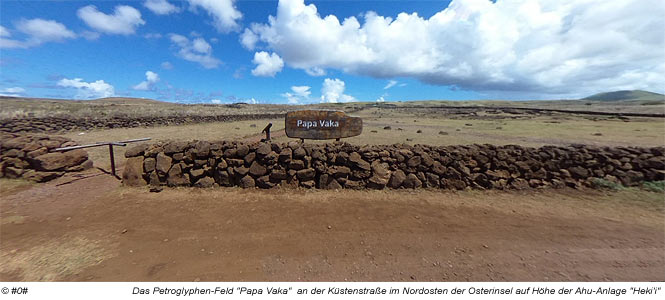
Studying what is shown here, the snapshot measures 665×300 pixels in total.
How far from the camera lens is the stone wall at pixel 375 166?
18.4 ft

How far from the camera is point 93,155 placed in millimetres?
9055

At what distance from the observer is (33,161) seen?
6133 millimetres

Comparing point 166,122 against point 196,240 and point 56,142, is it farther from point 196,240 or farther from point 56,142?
point 196,240

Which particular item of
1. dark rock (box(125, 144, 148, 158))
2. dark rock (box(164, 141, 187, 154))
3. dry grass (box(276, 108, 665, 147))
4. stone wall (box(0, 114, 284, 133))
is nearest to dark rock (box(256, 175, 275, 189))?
dark rock (box(164, 141, 187, 154))

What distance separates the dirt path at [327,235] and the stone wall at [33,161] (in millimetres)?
836

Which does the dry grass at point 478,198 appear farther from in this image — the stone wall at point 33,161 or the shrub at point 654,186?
the stone wall at point 33,161

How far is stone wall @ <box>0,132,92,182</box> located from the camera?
6.07 metres

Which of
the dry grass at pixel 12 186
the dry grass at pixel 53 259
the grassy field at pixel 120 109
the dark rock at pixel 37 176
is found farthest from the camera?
the grassy field at pixel 120 109

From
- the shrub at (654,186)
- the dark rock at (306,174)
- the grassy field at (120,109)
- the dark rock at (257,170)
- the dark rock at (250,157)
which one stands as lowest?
the shrub at (654,186)

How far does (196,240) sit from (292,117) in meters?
4.28

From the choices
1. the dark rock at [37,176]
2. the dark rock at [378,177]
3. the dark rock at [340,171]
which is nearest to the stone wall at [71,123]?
the dark rock at [37,176]

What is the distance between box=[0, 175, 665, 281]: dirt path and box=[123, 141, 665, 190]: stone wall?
37cm

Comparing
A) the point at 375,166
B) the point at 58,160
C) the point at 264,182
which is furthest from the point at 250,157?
the point at 58,160
